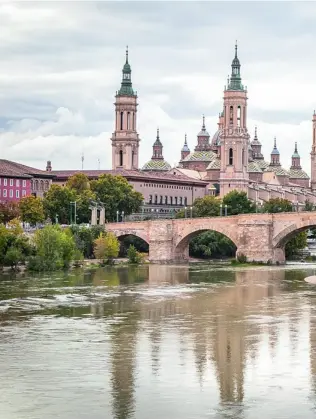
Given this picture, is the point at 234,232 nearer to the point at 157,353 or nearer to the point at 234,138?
the point at 157,353

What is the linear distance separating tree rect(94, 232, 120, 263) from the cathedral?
62572 millimetres

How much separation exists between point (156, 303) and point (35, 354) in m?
16.2

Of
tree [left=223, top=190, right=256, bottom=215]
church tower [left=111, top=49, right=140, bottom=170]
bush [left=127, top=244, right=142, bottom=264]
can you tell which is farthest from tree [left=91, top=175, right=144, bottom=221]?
church tower [left=111, top=49, right=140, bottom=170]

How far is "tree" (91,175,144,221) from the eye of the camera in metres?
114

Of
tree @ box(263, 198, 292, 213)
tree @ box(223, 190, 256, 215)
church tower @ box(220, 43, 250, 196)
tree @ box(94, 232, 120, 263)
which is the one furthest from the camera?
church tower @ box(220, 43, 250, 196)

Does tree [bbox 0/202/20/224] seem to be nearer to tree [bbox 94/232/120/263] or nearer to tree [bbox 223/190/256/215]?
tree [bbox 94/232/120/263]

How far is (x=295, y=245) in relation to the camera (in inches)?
3706

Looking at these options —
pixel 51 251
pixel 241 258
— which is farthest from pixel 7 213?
pixel 51 251

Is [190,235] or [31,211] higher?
[31,211]

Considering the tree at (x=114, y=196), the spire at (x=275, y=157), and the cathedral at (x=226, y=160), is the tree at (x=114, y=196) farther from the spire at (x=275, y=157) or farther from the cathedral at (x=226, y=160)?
the spire at (x=275, y=157)

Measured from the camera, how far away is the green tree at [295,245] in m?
93.3

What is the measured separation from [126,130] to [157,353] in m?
122

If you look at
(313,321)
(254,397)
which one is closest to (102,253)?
(313,321)

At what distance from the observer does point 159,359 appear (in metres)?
33.7
